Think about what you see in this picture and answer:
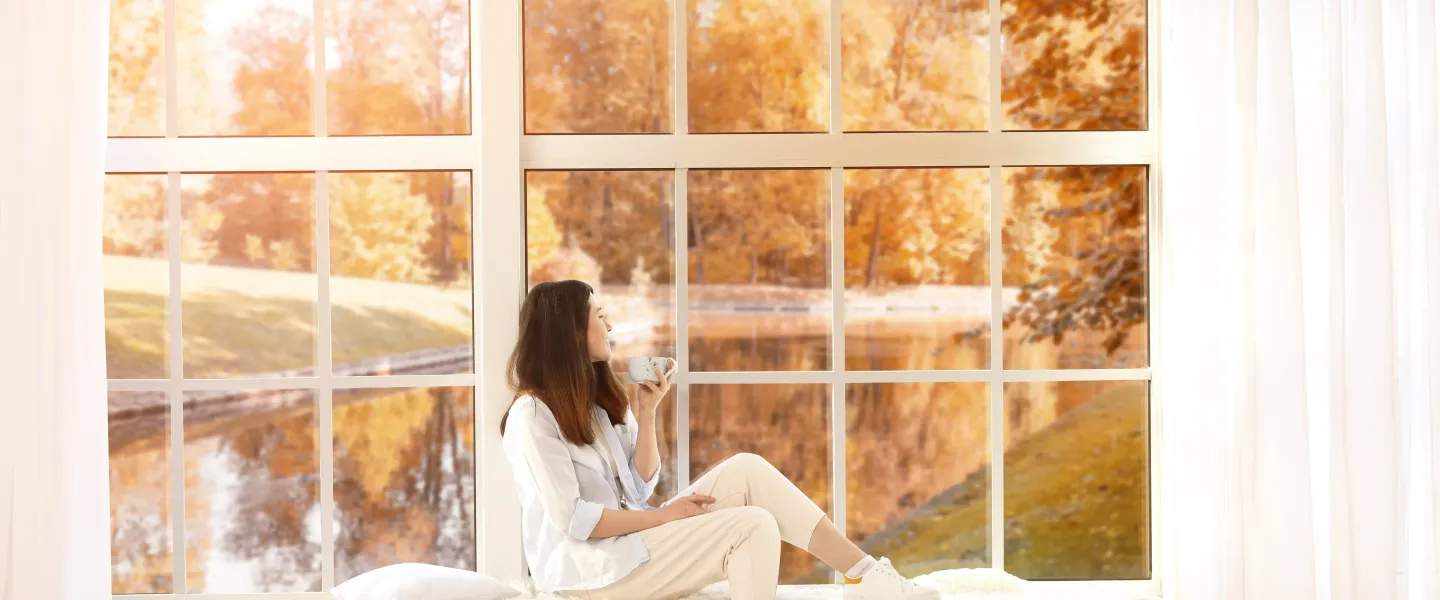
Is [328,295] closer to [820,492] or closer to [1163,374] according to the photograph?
[820,492]

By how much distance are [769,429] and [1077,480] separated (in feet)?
2.70

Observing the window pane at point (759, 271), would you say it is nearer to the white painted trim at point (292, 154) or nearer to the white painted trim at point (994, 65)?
the white painted trim at point (994, 65)

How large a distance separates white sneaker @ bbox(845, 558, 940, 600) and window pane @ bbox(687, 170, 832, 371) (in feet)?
1.81

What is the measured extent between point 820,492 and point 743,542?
475 mm

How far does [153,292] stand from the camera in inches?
96.5

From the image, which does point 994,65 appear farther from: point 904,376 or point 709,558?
point 709,558

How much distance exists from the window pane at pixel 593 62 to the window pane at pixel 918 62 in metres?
0.48

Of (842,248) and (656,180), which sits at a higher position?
(656,180)

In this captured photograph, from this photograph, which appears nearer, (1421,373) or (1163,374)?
(1421,373)

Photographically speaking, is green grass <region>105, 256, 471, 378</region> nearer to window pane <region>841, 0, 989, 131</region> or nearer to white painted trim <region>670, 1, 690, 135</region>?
white painted trim <region>670, 1, 690, 135</region>

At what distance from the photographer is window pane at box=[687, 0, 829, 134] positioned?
2441 millimetres

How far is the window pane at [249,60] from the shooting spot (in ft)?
8.04

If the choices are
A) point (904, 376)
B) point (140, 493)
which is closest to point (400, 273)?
point (140, 493)

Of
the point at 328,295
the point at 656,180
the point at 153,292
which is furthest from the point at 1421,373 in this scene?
the point at 153,292
